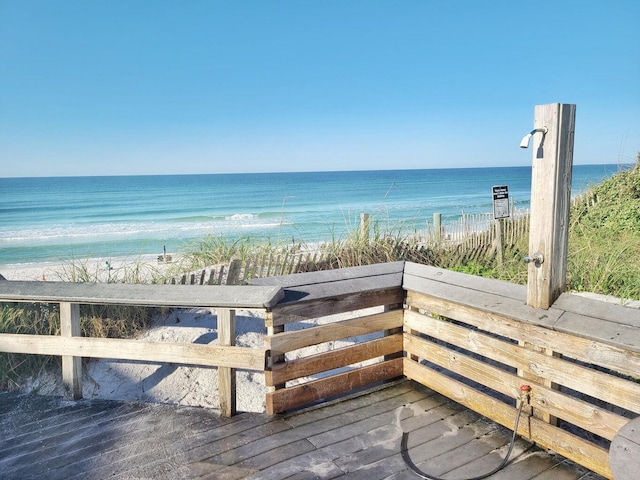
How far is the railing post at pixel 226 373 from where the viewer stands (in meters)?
2.97

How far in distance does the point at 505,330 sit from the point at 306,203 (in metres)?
38.8

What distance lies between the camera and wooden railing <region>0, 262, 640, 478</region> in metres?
2.27

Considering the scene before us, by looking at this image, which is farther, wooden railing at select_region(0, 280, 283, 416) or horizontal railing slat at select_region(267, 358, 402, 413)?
horizontal railing slat at select_region(267, 358, 402, 413)

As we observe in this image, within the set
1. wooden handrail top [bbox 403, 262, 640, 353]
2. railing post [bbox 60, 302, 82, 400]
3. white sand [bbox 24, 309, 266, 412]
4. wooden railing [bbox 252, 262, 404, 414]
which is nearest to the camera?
wooden handrail top [bbox 403, 262, 640, 353]

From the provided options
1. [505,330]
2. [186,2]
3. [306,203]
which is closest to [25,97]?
[186,2]

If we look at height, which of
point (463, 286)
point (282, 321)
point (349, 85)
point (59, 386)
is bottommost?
point (59, 386)

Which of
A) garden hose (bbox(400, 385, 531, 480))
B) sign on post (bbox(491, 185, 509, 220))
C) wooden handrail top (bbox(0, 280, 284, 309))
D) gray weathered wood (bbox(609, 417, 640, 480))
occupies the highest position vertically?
sign on post (bbox(491, 185, 509, 220))

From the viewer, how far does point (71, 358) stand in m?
3.29

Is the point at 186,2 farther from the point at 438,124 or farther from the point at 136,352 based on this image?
the point at 438,124

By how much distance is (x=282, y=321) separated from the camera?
296 centimetres

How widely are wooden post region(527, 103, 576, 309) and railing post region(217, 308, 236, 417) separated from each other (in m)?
1.88

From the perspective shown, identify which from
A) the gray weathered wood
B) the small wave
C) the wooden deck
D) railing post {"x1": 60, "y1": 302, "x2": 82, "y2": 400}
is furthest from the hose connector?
the small wave

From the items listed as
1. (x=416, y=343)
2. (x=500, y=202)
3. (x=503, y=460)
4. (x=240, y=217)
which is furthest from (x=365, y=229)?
(x=240, y=217)

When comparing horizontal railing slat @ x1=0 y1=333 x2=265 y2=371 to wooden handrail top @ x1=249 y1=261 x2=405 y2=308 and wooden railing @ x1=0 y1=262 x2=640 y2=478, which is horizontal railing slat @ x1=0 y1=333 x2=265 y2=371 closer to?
wooden railing @ x1=0 y1=262 x2=640 y2=478
